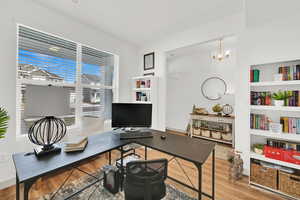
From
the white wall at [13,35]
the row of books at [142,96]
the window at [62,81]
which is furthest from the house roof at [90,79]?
the row of books at [142,96]

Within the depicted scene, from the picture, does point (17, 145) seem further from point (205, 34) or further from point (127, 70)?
point (205, 34)

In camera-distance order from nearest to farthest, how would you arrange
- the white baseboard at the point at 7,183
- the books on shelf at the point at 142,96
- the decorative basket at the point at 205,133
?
the white baseboard at the point at 7,183 → the books on shelf at the point at 142,96 → the decorative basket at the point at 205,133

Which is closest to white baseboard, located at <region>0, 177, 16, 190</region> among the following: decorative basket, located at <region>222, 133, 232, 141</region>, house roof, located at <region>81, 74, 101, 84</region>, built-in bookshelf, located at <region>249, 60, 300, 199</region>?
house roof, located at <region>81, 74, 101, 84</region>

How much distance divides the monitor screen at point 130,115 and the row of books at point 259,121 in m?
1.58

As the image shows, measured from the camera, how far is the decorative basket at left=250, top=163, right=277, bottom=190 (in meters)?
1.80

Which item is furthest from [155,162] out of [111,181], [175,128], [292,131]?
[175,128]

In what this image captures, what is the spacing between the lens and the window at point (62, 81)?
77.2 inches

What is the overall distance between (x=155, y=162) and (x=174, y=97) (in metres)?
4.18

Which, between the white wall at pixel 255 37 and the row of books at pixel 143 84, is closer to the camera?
the white wall at pixel 255 37

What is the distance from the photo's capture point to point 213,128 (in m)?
4.09

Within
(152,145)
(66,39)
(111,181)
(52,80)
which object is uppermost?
(66,39)

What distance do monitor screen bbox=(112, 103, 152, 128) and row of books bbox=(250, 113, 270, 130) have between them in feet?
5.19

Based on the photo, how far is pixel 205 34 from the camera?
273 cm

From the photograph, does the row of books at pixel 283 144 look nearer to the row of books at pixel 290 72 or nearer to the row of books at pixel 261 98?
the row of books at pixel 261 98
